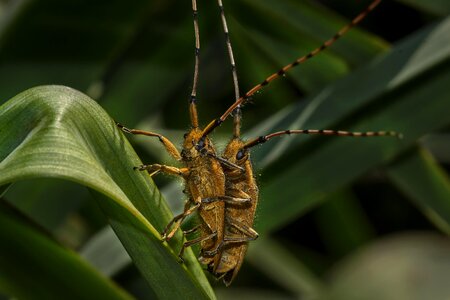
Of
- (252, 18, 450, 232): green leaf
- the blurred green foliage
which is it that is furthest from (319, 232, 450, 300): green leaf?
(252, 18, 450, 232): green leaf

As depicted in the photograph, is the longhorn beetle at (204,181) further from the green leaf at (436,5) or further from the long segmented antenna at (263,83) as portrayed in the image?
the green leaf at (436,5)

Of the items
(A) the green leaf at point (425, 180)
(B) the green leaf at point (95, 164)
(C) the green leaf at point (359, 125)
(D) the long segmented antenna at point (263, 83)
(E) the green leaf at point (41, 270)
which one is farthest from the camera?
(A) the green leaf at point (425, 180)

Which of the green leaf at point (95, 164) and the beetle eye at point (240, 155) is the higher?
the green leaf at point (95, 164)

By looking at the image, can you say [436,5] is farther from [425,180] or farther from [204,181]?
[204,181]

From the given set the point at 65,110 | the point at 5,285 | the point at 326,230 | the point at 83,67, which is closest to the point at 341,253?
the point at 326,230

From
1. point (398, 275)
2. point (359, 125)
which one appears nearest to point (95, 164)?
point (359, 125)

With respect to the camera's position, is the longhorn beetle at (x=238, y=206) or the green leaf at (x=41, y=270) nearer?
the green leaf at (x=41, y=270)

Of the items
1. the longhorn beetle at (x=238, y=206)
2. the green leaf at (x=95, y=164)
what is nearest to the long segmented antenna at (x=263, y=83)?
the longhorn beetle at (x=238, y=206)

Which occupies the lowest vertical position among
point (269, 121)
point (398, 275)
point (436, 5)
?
point (398, 275)
